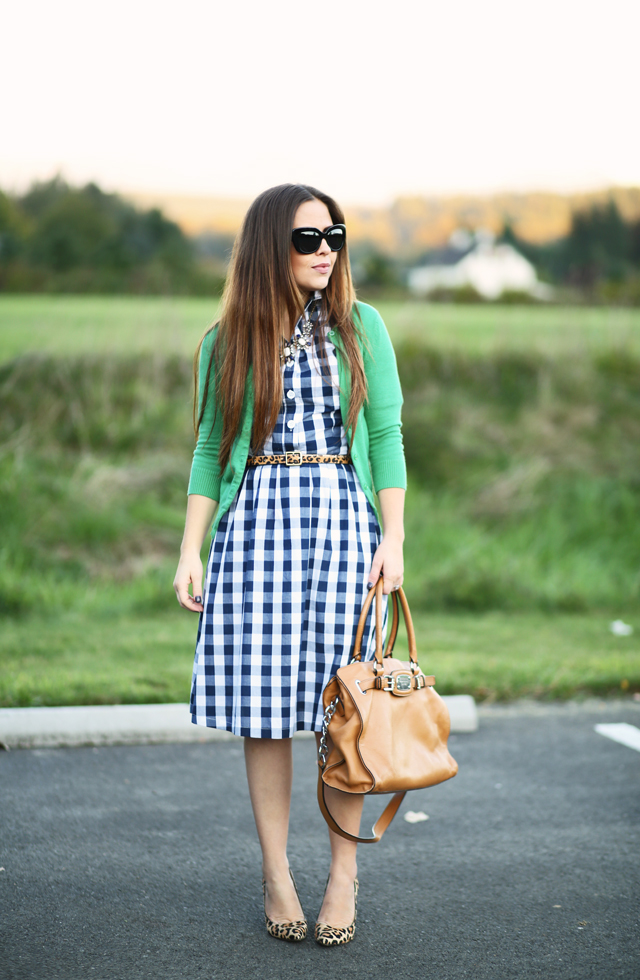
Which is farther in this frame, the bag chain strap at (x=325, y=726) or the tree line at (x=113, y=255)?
the tree line at (x=113, y=255)

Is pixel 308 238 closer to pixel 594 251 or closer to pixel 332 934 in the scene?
pixel 332 934

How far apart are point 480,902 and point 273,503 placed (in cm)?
139

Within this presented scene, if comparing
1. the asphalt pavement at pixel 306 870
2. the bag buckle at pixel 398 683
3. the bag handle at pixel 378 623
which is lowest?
the asphalt pavement at pixel 306 870

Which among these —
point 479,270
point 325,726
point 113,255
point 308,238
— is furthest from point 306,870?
point 479,270

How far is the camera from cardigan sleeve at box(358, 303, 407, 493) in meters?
2.69

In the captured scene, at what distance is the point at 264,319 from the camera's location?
8.72ft

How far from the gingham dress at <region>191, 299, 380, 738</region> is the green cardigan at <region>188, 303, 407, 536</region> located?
0.05 metres

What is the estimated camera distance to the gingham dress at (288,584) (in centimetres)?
258

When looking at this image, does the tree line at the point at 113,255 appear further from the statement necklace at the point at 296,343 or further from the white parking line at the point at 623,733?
the statement necklace at the point at 296,343

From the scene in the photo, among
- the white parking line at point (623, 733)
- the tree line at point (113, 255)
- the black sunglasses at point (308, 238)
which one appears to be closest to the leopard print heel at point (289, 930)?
the black sunglasses at point (308, 238)

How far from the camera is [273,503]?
2635 millimetres

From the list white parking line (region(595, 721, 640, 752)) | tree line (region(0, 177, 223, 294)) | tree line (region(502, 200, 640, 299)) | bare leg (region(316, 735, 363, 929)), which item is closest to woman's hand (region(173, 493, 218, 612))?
bare leg (region(316, 735, 363, 929))

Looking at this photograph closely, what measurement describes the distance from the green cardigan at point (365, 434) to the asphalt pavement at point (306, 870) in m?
1.16

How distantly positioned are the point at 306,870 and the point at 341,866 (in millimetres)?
465
